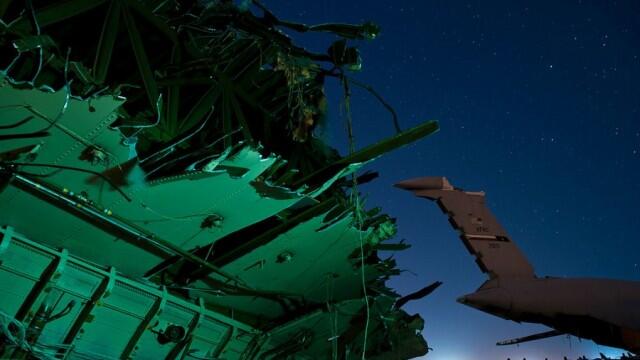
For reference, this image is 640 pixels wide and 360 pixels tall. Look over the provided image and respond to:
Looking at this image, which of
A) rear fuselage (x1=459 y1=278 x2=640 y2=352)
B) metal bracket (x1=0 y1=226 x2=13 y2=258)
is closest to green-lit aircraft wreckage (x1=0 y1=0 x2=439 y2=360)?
metal bracket (x1=0 y1=226 x2=13 y2=258)

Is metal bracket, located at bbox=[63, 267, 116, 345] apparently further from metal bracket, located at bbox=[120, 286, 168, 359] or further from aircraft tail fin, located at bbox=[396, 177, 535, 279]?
aircraft tail fin, located at bbox=[396, 177, 535, 279]

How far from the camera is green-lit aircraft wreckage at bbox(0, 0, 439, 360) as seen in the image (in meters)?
4.23

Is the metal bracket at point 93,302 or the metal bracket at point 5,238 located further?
the metal bracket at point 93,302

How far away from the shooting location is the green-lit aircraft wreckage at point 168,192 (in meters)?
4.23

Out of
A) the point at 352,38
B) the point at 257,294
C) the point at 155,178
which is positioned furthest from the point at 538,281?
the point at 155,178

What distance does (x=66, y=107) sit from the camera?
380 centimetres

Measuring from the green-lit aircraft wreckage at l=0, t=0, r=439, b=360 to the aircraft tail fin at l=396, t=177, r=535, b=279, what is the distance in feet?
26.0

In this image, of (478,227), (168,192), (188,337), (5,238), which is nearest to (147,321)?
(188,337)

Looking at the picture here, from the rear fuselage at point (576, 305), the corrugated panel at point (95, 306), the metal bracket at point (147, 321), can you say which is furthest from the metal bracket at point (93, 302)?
the rear fuselage at point (576, 305)

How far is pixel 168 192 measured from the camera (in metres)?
4.80

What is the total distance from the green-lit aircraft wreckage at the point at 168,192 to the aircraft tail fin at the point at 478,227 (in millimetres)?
7923

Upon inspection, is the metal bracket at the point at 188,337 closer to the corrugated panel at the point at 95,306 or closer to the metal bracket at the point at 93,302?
the corrugated panel at the point at 95,306

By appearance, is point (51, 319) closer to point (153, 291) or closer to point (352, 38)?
point (153, 291)

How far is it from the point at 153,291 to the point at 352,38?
4.11 m
